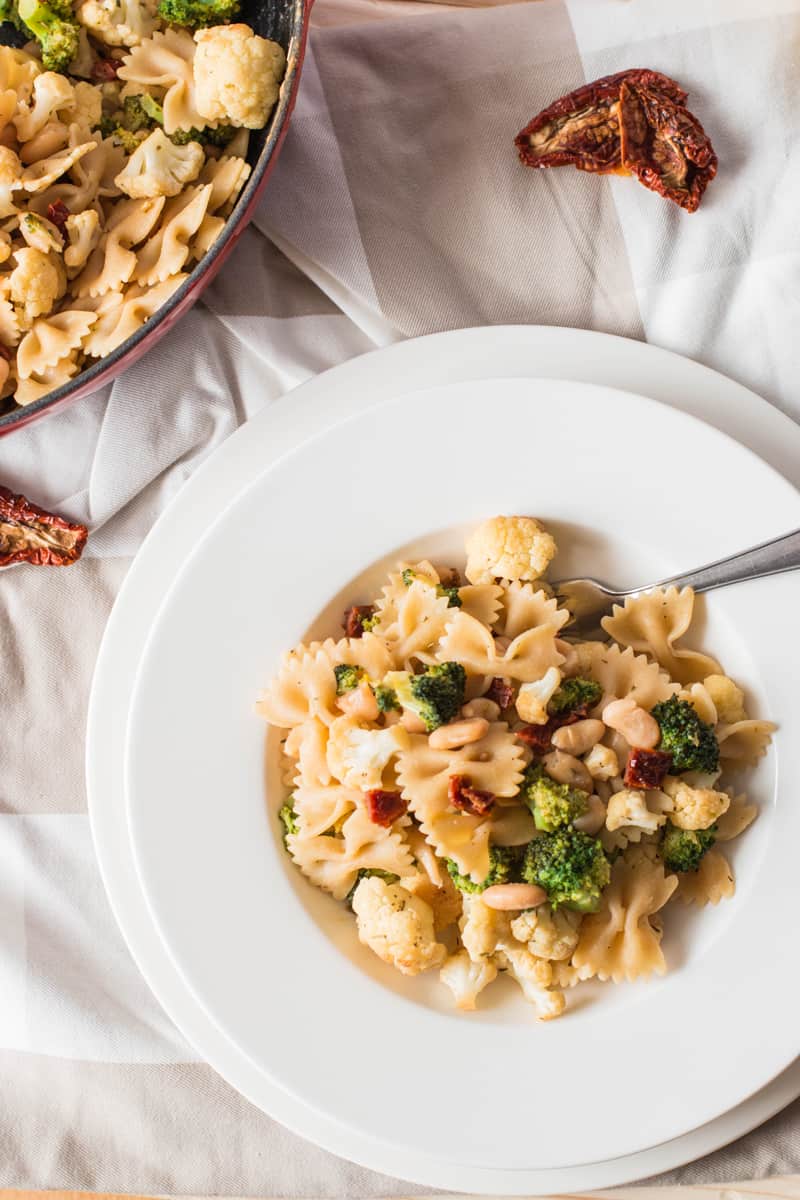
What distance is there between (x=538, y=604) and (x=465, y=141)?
128cm

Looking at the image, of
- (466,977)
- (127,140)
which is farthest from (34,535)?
(466,977)

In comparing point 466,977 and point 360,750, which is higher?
point 360,750

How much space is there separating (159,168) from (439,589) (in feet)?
4.04

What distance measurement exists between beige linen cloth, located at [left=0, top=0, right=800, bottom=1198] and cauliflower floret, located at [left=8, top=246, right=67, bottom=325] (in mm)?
404

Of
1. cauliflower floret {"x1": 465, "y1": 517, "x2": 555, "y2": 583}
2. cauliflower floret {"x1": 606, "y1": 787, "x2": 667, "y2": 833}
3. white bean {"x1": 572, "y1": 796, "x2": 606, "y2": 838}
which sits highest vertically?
cauliflower floret {"x1": 465, "y1": 517, "x2": 555, "y2": 583}

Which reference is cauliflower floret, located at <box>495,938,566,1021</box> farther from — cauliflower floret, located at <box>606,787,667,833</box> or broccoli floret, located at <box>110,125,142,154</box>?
broccoli floret, located at <box>110,125,142,154</box>

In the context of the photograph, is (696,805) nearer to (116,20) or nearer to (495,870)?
(495,870)

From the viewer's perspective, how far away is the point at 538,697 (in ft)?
8.51

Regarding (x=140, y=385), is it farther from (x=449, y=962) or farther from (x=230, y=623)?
(x=449, y=962)

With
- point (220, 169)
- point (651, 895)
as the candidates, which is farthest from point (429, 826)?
point (220, 169)

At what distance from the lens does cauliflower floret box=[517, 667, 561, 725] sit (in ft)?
8.49

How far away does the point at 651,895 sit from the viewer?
2.64m

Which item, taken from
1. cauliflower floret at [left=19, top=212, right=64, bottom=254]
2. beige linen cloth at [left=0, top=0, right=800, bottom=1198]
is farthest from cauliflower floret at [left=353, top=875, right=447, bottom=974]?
cauliflower floret at [left=19, top=212, right=64, bottom=254]

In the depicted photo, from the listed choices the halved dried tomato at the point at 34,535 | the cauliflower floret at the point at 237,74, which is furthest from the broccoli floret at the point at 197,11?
the halved dried tomato at the point at 34,535
